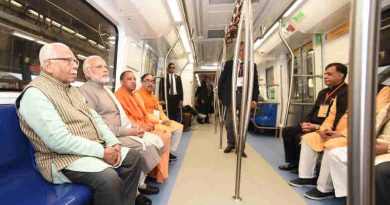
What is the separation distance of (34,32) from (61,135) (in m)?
1.15

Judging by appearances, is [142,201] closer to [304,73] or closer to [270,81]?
[304,73]

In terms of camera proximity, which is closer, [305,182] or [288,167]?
[305,182]

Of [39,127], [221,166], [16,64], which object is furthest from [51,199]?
[221,166]

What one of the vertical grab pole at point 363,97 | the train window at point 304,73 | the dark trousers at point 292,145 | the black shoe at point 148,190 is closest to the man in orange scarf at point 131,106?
the black shoe at point 148,190

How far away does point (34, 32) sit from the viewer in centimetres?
192

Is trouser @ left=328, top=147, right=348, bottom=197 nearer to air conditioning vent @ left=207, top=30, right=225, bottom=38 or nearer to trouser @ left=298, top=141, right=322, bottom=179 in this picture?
trouser @ left=298, top=141, right=322, bottom=179

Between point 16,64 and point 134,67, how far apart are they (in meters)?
2.15

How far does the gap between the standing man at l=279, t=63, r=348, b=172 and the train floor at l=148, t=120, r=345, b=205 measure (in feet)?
0.85

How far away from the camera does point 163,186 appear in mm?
2256

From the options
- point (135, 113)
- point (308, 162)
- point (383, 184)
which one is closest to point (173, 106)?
point (135, 113)

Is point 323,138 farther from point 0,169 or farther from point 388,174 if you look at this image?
point 0,169

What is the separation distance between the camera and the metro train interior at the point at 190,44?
134 cm

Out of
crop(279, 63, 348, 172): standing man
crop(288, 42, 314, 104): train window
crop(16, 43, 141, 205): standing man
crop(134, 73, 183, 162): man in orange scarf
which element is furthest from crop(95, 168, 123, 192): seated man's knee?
crop(288, 42, 314, 104): train window

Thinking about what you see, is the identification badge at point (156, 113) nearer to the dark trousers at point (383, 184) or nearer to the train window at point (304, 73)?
the dark trousers at point (383, 184)
